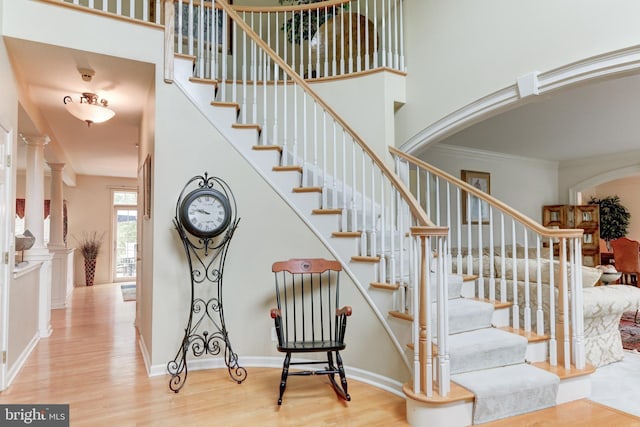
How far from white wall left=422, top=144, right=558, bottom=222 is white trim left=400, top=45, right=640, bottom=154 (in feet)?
7.66

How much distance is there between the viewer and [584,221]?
7.97 metres

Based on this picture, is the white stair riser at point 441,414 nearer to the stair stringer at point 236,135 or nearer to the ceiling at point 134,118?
the stair stringer at point 236,135

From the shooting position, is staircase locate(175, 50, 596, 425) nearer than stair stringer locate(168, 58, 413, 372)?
Yes

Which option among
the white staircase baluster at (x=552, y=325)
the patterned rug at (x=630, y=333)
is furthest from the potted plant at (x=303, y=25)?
the patterned rug at (x=630, y=333)

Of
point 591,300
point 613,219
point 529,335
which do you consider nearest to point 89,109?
point 529,335

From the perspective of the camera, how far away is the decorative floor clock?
3232mm

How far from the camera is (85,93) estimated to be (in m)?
3.90

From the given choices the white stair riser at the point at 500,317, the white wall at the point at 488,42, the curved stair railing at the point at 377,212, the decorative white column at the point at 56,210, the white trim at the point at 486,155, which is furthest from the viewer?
the white trim at the point at 486,155

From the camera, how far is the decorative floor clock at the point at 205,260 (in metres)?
3.23

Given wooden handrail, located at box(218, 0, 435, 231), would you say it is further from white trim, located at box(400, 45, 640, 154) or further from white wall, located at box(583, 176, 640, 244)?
white wall, located at box(583, 176, 640, 244)

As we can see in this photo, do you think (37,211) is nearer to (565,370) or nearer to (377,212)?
(377,212)

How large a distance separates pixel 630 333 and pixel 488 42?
A: 12.4ft

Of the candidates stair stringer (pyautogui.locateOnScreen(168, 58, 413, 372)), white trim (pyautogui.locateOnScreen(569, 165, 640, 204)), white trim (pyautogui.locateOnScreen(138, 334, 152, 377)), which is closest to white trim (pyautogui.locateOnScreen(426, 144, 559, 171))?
white trim (pyautogui.locateOnScreen(569, 165, 640, 204))

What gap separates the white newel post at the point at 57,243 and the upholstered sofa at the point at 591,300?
5990mm
